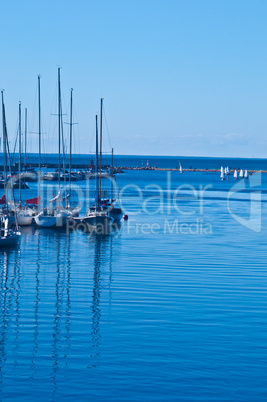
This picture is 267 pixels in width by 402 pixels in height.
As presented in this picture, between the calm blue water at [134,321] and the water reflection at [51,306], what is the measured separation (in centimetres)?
5

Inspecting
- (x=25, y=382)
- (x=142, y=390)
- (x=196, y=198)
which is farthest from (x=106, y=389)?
(x=196, y=198)

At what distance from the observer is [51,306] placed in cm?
2525

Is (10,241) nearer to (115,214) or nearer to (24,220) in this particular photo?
(24,220)

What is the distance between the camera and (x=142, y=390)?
1641 cm

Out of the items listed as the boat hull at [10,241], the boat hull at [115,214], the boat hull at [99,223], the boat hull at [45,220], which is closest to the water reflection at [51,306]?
the boat hull at [10,241]

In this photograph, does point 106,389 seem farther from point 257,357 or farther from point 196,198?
point 196,198

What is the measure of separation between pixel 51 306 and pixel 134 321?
432 centimetres

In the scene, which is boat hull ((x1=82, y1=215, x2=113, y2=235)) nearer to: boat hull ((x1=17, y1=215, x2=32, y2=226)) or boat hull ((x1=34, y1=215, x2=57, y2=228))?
boat hull ((x1=34, y1=215, x2=57, y2=228))

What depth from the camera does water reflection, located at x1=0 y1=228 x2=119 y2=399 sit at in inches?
730

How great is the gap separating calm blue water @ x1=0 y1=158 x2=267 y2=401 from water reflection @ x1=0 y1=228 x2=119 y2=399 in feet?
0.15

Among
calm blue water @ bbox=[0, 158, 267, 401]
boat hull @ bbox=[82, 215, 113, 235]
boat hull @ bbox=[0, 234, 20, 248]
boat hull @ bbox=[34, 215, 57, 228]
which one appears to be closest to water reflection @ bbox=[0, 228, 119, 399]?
calm blue water @ bbox=[0, 158, 267, 401]

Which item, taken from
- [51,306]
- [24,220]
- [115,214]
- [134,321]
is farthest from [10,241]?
[134,321]

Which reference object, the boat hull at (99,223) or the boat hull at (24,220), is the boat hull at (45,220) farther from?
the boat hull at (99,223)

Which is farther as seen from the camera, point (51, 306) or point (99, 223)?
point (99, 223)
